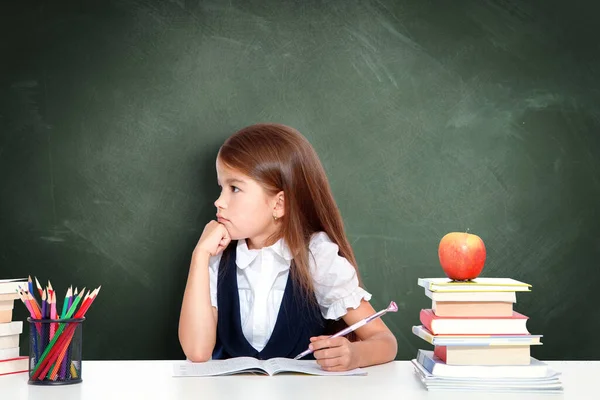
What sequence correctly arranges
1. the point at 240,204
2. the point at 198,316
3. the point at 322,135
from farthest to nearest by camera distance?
the point at 322,135
the point at 240,204
the point at 198,316

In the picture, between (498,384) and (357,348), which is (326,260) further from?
(498,384)

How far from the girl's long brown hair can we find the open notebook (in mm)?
523

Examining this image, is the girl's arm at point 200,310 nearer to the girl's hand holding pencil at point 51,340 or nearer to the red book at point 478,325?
the girl's hand holding pencil at point 51,340

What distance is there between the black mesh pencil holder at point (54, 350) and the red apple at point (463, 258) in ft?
2.21

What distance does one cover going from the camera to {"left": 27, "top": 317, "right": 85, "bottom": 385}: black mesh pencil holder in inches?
51.6

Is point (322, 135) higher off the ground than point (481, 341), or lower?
higher

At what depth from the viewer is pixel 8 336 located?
146 centimetres

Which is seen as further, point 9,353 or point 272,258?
point 272,258

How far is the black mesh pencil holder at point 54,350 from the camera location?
1.31m

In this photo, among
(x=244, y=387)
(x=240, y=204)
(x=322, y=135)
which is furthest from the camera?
(x=322, y=135)

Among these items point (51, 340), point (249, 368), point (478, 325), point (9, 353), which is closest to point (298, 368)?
point (249, 368)

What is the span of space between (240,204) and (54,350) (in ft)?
2.42

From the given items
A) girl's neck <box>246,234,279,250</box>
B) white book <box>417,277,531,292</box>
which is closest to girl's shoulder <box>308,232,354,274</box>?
girl's neck <box>246,234,279,250</box>

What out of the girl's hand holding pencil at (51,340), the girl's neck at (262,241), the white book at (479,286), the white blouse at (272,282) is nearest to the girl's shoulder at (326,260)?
the white blouse at (272,282)
